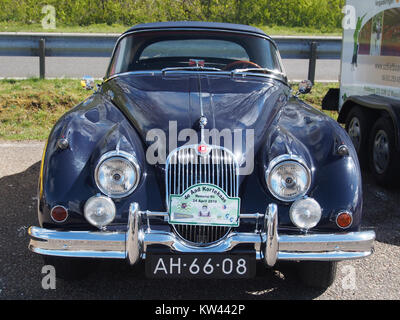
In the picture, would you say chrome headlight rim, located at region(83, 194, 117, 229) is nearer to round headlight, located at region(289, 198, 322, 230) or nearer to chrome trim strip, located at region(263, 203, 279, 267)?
chrome trim strip, located at region(263, 203, 279, 267)

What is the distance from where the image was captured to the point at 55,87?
8.52 m

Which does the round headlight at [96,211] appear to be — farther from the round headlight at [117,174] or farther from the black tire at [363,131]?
the black tire at [363,131]

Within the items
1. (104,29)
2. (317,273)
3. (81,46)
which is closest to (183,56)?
(317,273)

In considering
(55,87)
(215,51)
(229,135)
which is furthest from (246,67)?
(55,87)

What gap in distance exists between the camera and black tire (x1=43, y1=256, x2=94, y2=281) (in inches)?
134

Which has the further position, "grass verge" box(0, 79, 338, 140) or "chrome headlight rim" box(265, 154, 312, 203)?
"grass verge" box(0, 79, 338, 140)

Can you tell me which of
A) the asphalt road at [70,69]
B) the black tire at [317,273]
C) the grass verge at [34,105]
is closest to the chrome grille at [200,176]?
the black tire at [317,273]

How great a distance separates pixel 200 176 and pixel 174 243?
16.8 inches

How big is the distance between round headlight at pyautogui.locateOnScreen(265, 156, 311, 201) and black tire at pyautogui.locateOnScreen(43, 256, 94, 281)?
1328 mm

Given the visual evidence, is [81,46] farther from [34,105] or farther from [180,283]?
[180,283]

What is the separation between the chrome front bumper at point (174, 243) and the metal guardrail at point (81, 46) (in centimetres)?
652

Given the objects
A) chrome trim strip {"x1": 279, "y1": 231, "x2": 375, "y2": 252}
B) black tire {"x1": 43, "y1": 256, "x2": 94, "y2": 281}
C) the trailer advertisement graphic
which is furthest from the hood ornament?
the trailer advertisement graphic

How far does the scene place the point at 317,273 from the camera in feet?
11.5
